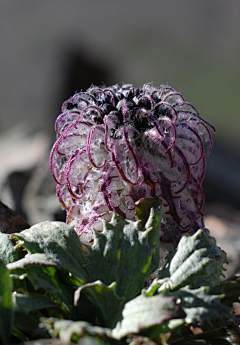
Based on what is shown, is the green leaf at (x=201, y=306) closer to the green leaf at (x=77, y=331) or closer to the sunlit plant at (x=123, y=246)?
the sunlit plant at (x=123, y=246)

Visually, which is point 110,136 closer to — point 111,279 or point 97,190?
point 97,190

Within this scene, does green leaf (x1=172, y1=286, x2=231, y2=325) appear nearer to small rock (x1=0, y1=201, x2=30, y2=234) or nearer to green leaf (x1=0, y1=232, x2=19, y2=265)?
green leaf (x1=0, y1=232, x2=19, y2=265)

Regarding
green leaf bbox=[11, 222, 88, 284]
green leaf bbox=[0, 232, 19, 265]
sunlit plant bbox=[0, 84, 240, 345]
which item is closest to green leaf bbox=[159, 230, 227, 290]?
sunlit plant bbox=[0, 84, 240, 345]

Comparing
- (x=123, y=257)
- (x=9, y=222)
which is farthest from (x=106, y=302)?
(x=9, y=222)

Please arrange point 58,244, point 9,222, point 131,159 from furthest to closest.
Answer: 1. point 9,222
2. point 131,159
3. point 58,244

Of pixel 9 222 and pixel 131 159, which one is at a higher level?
pixel 131 159

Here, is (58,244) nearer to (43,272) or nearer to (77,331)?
(43,272)
